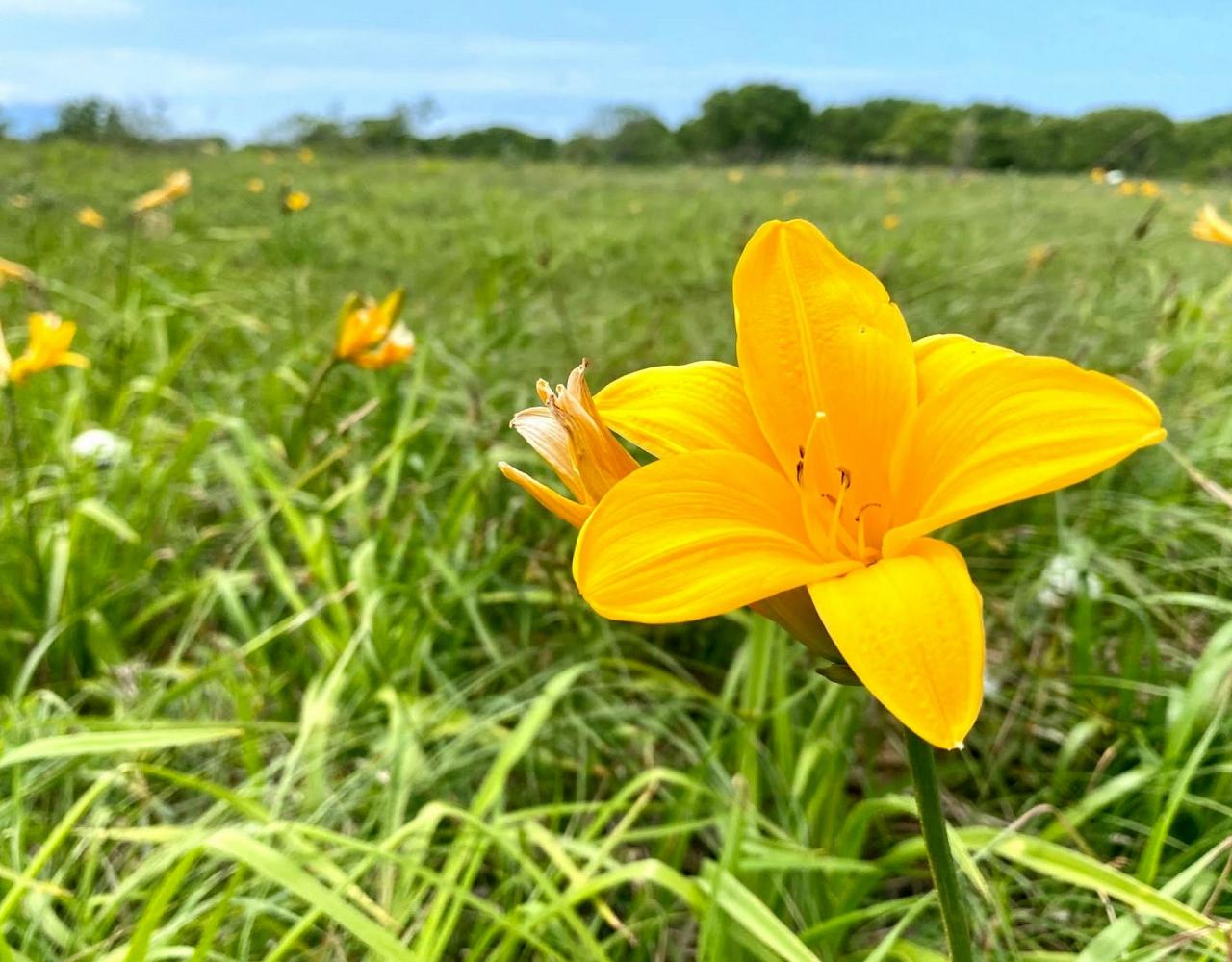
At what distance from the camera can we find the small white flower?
2.27 metres

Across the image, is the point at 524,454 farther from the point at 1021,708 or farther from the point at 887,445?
the point at 887,445

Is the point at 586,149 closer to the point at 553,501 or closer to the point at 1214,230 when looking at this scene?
the point at 1214,230

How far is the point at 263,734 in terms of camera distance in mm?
1577

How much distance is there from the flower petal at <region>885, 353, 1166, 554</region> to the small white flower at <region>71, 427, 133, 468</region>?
83.5 inches

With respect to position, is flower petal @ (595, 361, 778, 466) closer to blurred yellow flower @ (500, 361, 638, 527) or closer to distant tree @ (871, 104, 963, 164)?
blurred yellow flower @ (500, 361, 638, 527)

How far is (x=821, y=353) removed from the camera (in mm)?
705

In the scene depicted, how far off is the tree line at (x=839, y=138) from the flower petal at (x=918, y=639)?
211cm

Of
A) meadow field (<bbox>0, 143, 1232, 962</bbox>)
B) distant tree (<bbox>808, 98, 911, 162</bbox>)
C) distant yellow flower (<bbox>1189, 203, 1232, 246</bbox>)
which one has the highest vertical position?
distant tree (<bbox>808, 98, 911, 162</bbox>)

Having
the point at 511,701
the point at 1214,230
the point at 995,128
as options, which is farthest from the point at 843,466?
the point at 995,128

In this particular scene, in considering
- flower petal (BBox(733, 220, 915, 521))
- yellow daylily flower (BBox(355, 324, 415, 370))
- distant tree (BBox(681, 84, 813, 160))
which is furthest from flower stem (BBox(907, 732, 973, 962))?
distant tree (BBox(681, 84, 813, 160))

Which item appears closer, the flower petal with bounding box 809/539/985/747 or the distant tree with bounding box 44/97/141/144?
the flower petal with bounding box 809/539/985/747

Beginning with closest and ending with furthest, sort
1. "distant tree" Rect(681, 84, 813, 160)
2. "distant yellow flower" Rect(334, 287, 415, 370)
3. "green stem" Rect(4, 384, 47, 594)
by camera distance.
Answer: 1. "green stem" Rect(4, 384, 47, 594)
2. "distant yellow flower" Rect(334, 287, 415, 370)
3. "distant tree" Rect(681, 84, 813, 160)

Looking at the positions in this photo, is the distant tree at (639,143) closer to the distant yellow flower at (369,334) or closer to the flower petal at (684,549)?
the distant yellow flower at (369,334)

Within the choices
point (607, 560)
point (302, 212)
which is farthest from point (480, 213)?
point (607, 560)
